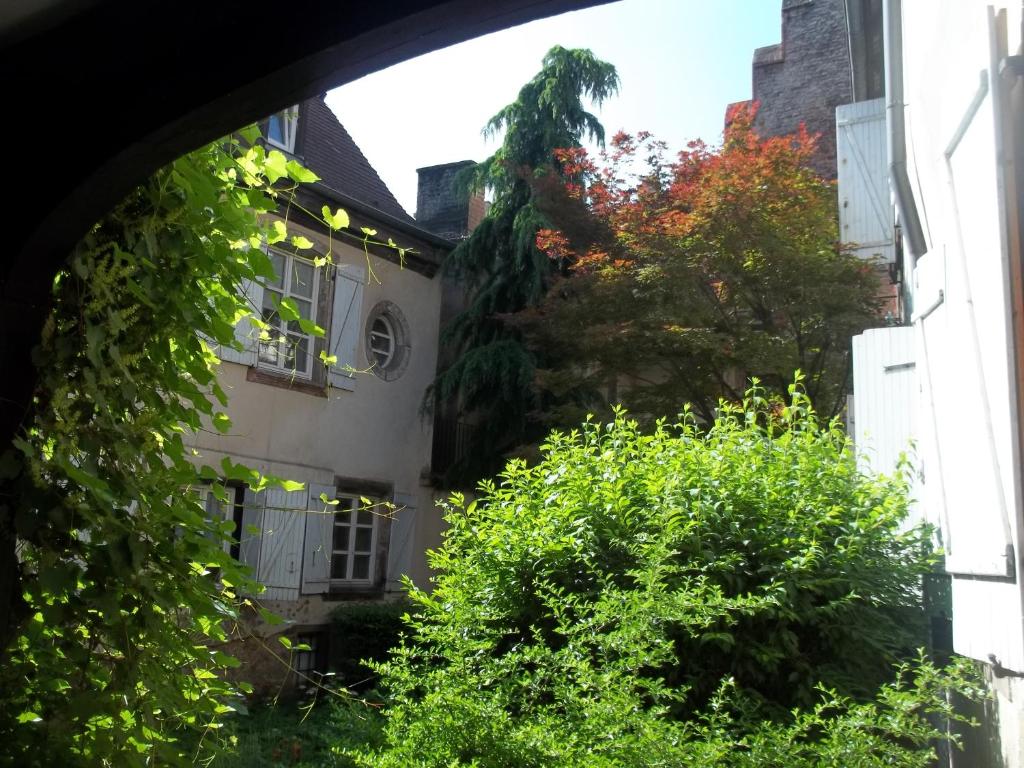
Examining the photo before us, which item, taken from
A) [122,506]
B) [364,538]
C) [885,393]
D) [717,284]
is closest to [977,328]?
[122,506]

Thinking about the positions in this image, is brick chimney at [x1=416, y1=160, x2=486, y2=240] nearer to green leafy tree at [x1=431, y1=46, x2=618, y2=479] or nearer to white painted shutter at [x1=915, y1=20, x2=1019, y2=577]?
green leafy tree at [x1=431, y1=46, x2=618, y2=479]

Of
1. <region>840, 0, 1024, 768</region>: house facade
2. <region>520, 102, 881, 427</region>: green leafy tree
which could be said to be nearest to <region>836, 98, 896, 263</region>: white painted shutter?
<region>520, 102, 881, 427</region>: green leafy tree

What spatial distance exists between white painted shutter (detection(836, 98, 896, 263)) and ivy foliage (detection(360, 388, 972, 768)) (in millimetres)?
4839

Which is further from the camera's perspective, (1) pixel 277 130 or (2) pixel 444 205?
(2) pixel 444 205

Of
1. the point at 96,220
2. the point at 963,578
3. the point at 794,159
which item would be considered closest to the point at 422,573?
the point at 794,159

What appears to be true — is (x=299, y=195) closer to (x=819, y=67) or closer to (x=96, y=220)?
(x=96, y=220)

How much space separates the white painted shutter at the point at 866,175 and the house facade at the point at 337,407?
4.29m

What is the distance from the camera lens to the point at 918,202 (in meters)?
5.10

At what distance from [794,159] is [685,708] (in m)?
8.79

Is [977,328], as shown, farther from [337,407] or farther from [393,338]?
[393,338]

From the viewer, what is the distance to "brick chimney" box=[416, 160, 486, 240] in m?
17.4

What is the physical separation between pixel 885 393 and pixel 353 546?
8.28 metres

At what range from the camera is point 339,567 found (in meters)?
13.2

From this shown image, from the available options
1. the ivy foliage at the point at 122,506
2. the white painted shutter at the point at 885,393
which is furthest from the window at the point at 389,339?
the ivy foliage at the point at 122,506
